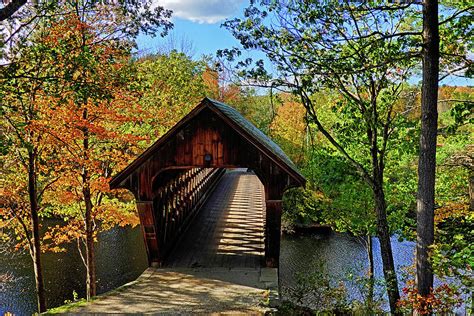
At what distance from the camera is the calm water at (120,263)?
16359 mm

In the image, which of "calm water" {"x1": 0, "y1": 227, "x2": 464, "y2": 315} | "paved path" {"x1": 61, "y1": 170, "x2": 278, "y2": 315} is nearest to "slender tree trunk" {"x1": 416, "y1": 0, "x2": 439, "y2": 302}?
"paved path" {"x1": 61, "y1": 170, "x2": 278, "y2": 315}

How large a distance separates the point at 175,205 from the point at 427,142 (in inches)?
297

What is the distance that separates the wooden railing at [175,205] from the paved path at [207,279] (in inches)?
14.0

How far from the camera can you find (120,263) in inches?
800

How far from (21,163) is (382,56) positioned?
10588mm

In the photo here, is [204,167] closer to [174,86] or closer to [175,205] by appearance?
[175,205]

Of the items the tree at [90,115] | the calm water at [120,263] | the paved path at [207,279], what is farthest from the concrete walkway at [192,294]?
the calm water at [120,263]

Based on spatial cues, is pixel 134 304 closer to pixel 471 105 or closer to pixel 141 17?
pixel 141 17

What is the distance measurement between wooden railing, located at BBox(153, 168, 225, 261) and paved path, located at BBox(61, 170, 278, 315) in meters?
0.36

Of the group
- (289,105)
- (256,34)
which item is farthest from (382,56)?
(289,105)

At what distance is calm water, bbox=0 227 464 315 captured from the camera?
53.7 ft

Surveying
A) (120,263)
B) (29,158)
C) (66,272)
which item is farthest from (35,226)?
(120,263)

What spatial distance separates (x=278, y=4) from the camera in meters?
7.91

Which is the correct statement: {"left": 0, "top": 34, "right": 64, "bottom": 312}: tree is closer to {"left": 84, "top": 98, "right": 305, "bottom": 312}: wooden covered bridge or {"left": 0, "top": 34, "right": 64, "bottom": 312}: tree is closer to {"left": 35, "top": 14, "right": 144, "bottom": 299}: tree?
{"left": 35, "top": 14, "right": 144, "bottom": 299}: tree
